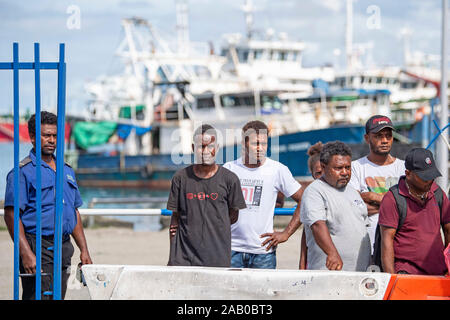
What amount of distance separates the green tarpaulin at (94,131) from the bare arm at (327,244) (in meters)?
31.5

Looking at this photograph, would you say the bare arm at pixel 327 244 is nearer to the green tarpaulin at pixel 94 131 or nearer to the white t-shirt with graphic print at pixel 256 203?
the white t-shirt with graphic print at pixel 256 203

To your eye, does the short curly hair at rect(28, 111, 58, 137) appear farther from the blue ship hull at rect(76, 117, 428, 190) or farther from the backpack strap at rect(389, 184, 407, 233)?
the blue ship hull at rect(76, 117, 428, 190)

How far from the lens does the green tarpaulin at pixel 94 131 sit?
1368 inches

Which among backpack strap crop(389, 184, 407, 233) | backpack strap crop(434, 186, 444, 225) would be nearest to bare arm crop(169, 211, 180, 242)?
backpack strap crop(389, 184, 407, 233)

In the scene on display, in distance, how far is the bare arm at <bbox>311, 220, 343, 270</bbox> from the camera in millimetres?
3926

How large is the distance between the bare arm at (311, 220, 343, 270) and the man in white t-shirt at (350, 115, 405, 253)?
0.73 metres

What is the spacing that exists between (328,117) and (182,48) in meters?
15.1

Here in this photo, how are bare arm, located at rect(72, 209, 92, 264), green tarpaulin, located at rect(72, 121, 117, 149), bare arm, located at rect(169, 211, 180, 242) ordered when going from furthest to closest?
green tarpaulin, located at rect(72, 121, 117, 149)
bare arm, located at rect(72, 209, 92, 264)
bare arm, located at rect(169, 211, 180, 242)

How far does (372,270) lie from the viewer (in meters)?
3.78

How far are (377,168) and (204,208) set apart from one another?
145 centimetres

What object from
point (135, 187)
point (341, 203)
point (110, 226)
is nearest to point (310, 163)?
point (341, 203)

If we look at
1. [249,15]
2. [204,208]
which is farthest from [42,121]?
[249,15]
